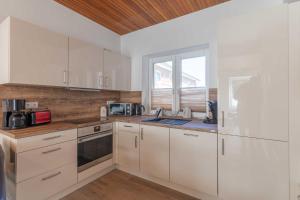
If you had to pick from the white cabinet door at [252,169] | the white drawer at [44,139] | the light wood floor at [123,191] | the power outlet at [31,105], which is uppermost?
the power outlet at [31,105]

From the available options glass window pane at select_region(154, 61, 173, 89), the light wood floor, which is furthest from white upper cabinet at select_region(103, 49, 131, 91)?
the light wood floor

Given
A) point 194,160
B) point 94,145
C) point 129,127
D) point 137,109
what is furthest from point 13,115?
point 194,160

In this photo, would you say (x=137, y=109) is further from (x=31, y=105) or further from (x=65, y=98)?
(x=31, y=105)

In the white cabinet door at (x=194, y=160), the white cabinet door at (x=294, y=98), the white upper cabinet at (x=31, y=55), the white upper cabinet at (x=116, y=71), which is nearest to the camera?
the white cabinet door at (x=294, y=98)

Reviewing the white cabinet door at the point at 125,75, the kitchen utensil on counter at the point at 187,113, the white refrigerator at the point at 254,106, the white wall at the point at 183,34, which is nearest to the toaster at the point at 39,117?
the white cabinet door at the point at 125,75

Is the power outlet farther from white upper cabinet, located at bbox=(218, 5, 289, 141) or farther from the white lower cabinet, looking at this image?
white upper cabinet, located at bbox=(218, 5, 289, 141)

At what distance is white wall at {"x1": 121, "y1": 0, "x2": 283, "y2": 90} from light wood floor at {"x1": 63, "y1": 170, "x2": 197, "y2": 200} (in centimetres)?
161

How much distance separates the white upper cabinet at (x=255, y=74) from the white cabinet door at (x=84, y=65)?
1.79 metres

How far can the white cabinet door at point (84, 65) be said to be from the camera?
207 centimetres

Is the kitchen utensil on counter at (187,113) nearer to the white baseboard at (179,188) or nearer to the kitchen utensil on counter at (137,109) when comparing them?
the kitchen utensil on counter at (137,109)

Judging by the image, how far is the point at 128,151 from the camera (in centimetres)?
229

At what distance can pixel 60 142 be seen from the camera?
172 cm

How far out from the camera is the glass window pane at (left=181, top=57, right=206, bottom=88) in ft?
8.25

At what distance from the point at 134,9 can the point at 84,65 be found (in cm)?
115
